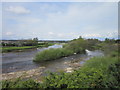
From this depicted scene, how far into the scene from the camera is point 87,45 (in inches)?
529

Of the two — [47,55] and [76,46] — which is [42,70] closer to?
[47,55]

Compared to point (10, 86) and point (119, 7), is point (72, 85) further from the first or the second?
point (119, 7)

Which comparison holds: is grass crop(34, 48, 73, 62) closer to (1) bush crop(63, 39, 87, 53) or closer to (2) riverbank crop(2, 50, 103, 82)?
(2) riverbank crop(2, 50, 103, 82)

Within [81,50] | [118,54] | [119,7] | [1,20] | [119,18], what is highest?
[119,7]

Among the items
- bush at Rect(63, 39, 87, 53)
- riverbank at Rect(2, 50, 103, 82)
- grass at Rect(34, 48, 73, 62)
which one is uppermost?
bush at Rect(63, 39, 87, 53)

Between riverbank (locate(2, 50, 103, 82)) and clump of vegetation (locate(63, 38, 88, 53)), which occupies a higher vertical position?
clump of vegetation (locate(63, 38, 88, 53))

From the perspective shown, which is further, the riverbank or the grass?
the grass

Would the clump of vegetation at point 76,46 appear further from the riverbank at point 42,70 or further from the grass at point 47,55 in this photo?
the riverbank at point 42,70

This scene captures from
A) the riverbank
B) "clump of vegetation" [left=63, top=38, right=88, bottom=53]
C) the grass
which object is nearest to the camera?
the riverbank

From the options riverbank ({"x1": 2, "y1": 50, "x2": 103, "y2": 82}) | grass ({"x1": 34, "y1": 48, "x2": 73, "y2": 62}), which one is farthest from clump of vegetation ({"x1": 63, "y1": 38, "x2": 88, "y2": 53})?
riverbank ({"x1": 2, "y1": 50, "x2": 103, "y2": 82})

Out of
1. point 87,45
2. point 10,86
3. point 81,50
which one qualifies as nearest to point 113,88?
point 10,86

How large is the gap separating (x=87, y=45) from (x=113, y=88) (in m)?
12.3

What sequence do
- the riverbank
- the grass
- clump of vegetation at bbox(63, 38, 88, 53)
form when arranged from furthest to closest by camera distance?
clump of vegetation at bbox(63, 38, 88, 53) < the grass < the riverbank

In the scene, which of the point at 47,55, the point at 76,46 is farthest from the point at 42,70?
the point at 76,46
